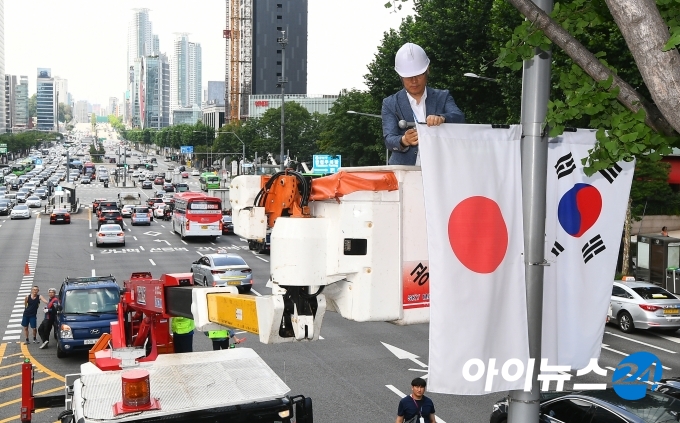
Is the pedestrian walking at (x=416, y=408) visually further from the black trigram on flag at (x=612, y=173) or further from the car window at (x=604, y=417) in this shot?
the black trigram on flag at (x=612, y=173)

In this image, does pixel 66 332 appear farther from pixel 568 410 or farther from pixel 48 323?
pixel 568 410

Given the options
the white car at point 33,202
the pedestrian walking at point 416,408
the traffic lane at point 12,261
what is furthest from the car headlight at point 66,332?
the white car at point 33,202

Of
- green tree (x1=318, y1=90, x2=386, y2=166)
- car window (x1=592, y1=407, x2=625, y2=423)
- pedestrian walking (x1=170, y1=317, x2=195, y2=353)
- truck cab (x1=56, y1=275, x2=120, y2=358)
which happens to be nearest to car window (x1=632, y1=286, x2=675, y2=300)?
car window (x1=592, y1=407, x2=625, y2=423)

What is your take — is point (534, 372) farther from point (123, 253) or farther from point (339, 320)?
point (123, 253)

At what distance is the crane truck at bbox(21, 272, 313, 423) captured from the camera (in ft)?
20.9

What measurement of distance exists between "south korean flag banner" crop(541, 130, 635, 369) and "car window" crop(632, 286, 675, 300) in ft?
62.4

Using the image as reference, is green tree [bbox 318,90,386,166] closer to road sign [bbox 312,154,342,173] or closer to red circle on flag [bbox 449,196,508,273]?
road sign [bbox 312,154,342,173]

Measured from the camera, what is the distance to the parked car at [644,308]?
72.3 ft

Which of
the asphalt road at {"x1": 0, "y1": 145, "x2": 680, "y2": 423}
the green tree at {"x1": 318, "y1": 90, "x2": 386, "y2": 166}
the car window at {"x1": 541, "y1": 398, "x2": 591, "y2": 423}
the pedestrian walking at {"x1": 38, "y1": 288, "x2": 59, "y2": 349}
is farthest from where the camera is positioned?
the green tree at {"x1": 318, "y1": 90, "x2": 386, "y2": 166}

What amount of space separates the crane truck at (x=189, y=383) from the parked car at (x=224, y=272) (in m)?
20.1

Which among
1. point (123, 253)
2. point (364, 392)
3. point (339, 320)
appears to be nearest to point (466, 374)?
point (364, 392)

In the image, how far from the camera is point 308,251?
500 centimetres

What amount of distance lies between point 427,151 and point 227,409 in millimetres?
3268

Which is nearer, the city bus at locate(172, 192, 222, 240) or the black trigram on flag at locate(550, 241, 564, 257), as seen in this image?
the black trigram on flag at locate(550, 241, 564, 257)
